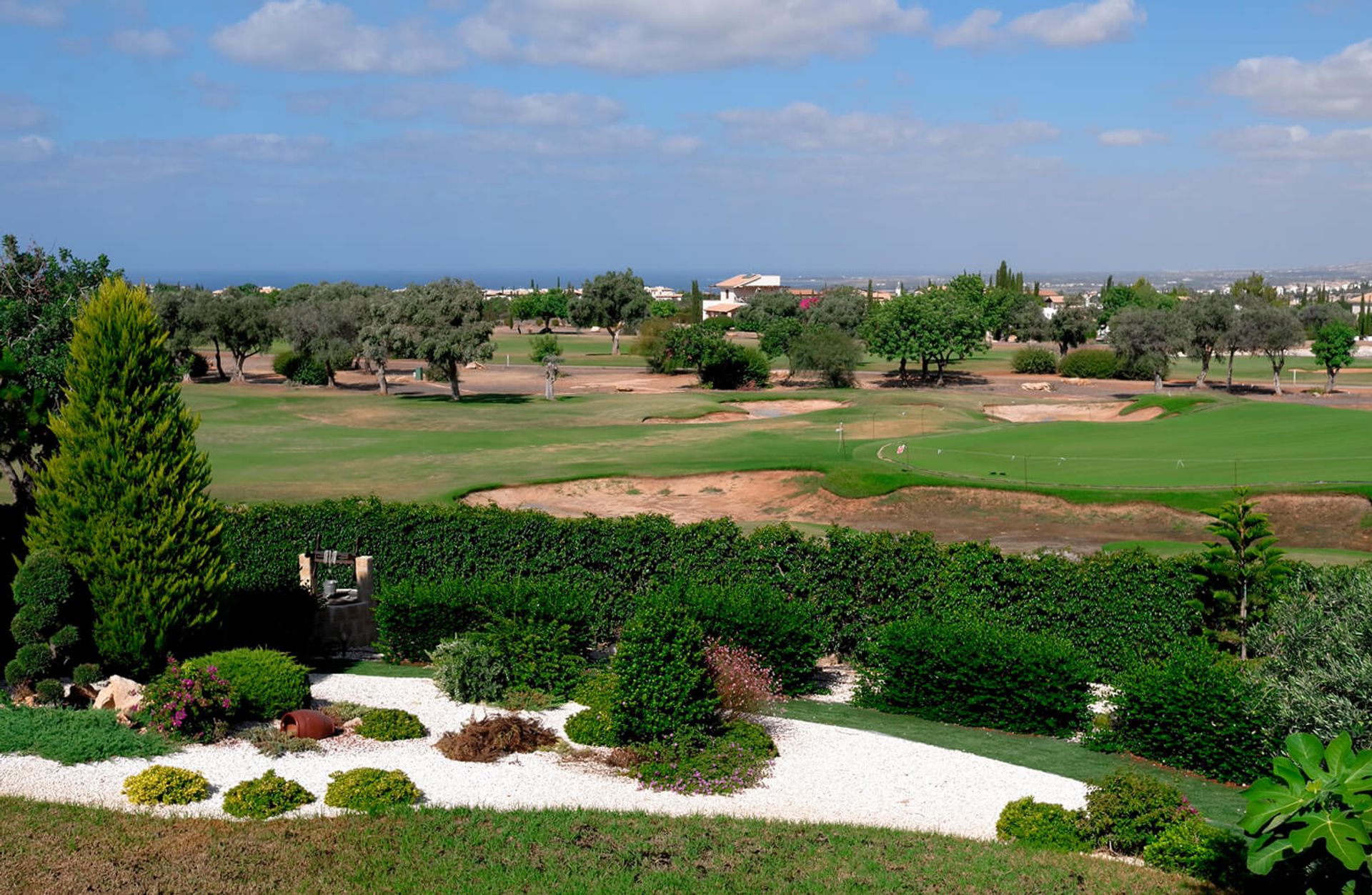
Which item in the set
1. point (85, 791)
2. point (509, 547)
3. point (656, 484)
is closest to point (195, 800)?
point (85, 791)

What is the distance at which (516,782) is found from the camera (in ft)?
46.5

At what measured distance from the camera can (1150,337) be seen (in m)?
86.4

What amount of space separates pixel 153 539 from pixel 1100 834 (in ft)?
41.5

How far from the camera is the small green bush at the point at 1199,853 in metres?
11.0

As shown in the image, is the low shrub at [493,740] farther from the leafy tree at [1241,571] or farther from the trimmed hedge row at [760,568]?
Answer: the leafy tree at [1241,571]

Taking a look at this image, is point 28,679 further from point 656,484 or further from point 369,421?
point 369,421

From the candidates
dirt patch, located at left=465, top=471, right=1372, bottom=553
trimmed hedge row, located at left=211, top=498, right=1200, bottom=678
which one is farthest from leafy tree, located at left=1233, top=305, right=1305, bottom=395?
trimmed hedge row, located at left=211, top=498, right=1200, bottom=678

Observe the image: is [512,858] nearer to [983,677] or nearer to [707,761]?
[707,761]

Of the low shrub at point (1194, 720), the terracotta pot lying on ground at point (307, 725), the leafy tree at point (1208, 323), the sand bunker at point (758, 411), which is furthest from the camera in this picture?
the leafy tree at point (1208, 323)

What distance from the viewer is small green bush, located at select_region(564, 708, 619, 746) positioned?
15555mm

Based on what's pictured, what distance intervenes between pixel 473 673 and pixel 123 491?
5.38 meters

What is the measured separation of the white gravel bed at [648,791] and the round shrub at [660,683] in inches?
33.9

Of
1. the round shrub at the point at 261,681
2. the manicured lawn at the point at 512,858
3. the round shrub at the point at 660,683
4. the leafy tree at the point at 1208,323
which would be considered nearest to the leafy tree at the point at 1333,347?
the leafy tree at the point at 1208,323

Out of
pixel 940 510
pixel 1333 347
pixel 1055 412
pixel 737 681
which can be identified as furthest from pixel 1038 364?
pixel 737 681
